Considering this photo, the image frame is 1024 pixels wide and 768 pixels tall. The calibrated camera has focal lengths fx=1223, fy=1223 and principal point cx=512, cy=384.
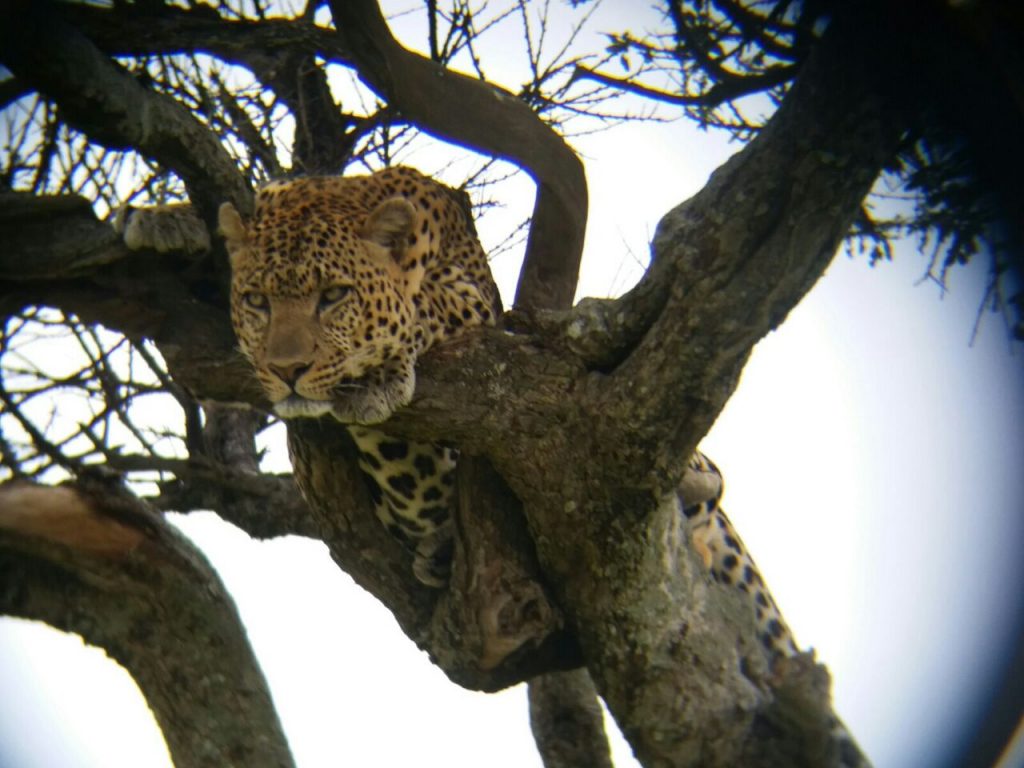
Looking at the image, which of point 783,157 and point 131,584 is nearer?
point 783,157

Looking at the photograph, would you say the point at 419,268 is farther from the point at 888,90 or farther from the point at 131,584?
the point at 888,90

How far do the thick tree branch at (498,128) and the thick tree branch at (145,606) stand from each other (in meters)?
1.61

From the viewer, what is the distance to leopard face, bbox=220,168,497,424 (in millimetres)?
4328

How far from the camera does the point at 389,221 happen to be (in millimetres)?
4824

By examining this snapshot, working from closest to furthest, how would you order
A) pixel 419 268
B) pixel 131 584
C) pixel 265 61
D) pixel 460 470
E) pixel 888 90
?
pixel 888 90, pixel 131 584, pixel 460 470, pixel 419 268, pixel 265 61

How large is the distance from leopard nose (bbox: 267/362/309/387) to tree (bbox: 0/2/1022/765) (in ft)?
0.89

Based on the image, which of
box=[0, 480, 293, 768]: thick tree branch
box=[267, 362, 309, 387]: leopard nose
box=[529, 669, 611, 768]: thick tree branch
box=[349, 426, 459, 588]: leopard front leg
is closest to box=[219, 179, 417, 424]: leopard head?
box=[267, 362, 309, 387]: leopard nose

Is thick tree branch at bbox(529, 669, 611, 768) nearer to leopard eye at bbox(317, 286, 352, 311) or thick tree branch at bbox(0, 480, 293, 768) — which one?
thick tree branch at bbox(0, 480, 293, 768)

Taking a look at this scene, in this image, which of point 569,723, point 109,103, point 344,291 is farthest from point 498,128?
point 569,723

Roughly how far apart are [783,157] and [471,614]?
6.85ft

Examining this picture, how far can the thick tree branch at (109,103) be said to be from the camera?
3.97 metres

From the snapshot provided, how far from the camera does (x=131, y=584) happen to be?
4312 millimetres

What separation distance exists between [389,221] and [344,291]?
0.39m

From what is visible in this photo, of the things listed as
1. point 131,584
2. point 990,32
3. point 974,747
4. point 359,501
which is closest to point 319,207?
point 359,501
